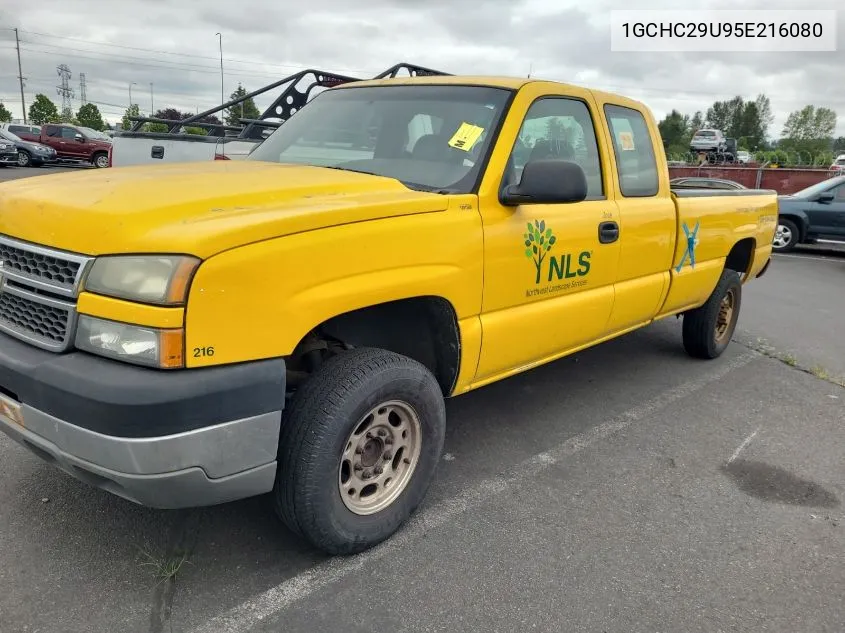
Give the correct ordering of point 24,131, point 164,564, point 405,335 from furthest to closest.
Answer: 1. point 24,131
2. point 405,335
3. point 164,564

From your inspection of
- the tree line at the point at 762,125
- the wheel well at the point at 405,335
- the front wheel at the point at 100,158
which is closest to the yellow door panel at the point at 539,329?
the wheel well at the point at 405,335

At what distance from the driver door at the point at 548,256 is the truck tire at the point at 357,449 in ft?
1.62

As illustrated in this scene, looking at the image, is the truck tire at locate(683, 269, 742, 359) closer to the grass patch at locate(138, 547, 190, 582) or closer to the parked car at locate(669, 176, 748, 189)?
the parked car at locate(669, 176, 748, 189)

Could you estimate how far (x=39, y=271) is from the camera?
7.69 feet

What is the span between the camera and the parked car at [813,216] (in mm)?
12266

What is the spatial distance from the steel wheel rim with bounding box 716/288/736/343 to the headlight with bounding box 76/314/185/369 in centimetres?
481

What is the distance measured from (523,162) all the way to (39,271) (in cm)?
219

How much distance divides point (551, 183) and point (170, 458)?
188 centimetres

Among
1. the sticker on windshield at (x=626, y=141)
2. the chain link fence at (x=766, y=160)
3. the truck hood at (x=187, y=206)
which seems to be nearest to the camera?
the truck hood at (x=187, y=206)

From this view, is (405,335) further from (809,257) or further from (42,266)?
(809,257)

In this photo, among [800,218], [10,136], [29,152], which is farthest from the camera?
[10,136]

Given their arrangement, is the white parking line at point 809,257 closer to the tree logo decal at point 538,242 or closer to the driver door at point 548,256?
the driver door at point 548,256

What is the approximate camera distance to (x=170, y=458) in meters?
2.09

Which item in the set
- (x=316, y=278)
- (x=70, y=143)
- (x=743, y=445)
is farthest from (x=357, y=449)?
(x=70, y=143)
